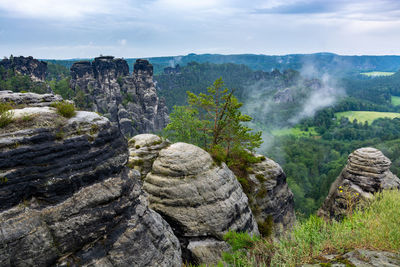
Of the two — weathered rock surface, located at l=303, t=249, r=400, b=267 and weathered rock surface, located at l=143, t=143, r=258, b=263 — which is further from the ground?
weathered rock surface, located at l=303, t=249, r=400, b=267

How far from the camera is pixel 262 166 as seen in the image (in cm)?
2489

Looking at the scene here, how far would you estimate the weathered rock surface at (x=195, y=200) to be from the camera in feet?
50.7

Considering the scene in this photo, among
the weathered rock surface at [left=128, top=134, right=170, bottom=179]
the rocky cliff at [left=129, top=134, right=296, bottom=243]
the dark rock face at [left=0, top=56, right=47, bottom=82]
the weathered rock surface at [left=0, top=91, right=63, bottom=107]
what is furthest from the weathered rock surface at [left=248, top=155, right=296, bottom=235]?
the dark rock face at [left=0, top=56, right=47, bottom=82]

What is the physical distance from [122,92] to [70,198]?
11864 cm

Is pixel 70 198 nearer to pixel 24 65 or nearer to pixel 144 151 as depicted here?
pixel 144 151

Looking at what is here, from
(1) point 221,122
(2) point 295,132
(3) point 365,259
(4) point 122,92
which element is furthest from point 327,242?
(2) point 295,132

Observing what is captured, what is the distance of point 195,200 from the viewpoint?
15.9m

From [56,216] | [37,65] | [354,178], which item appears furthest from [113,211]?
[37,65]

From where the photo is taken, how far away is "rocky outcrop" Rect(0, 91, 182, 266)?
823 cm

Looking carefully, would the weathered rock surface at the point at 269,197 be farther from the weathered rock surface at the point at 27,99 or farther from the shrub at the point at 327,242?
the weathered rock surface at the point at 27,99

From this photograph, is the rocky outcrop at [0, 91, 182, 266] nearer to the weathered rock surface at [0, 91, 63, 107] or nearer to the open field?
the weathered rock surface at [0, 91, 63, 107]

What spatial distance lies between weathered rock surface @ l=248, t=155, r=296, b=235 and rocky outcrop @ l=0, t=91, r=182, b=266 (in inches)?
492

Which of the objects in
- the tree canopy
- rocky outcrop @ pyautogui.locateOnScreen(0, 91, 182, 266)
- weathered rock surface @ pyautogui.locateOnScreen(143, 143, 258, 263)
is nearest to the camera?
rocky outcrop @ pyautogui.locateOnScreen(0, 91, 182, 266)

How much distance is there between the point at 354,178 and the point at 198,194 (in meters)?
20.7
